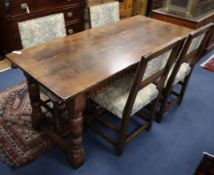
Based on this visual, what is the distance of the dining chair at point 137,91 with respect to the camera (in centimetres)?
137

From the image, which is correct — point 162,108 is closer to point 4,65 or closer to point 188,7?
point 188,7

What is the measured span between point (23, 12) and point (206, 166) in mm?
2603

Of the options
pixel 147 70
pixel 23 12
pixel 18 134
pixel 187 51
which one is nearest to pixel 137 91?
pixel 147 70

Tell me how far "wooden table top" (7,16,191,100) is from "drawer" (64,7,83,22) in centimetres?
128

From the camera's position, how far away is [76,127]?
4.75ft

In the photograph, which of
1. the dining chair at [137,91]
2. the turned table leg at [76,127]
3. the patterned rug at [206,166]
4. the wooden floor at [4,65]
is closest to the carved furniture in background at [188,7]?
the dining chair at [137,91]

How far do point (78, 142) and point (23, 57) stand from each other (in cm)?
72

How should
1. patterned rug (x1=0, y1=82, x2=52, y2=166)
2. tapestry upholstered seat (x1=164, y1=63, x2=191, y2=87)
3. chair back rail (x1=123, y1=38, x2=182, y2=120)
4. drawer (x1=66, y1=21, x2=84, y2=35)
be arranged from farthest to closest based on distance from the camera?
drawer (x1=66, y1=21, x2=84, y2=35) < tapestry upholstered seat (x1=164, y1=63, x2=191, y2=87) < patterned rug (x1=0, y1=82, x2=52, y2=166) < chair back rail (x1=123, y1=38, x2=182, y2=120)

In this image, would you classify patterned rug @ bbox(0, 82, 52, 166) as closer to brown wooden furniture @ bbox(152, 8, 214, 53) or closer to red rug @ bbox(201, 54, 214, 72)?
brown wooden furniture @ bbox(152, 8, 214, 53)

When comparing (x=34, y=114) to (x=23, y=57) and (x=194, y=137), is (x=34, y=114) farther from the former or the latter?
(x=194, y=137)

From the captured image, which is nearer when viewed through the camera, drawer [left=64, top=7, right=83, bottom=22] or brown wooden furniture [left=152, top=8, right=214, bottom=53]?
brown wooden furniture [left=152, top=8, right=214, bottom=53]

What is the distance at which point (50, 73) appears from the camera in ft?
4.49

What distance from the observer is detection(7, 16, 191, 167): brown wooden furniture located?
131 centimetres

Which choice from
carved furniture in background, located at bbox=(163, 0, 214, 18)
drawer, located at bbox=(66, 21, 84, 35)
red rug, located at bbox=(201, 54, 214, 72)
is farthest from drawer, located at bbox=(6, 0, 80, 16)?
red rug, located at bbox=(201, 54, 214, 72)
